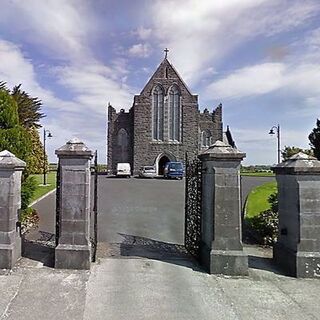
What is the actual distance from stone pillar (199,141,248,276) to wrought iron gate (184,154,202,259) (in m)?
0.70

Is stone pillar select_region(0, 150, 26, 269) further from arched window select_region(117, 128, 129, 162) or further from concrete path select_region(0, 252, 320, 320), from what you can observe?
arched window select_region(117, 128, 129, 162)

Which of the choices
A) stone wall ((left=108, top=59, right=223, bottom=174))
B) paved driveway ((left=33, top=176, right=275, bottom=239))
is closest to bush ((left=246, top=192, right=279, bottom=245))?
paved driveway ((left=33, top=176, right=275, bottom=239))

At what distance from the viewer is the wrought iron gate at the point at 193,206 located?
7410 mm

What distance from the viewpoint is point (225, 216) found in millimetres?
6520

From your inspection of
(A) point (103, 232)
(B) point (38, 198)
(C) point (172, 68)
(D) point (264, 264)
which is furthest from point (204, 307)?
(C) point (172, 68)

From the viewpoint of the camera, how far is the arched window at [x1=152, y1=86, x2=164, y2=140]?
4700 centimetres

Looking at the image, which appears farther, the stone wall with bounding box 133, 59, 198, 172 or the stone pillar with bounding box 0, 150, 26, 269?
the stone wall with bounding box 133, 59, 198, 172

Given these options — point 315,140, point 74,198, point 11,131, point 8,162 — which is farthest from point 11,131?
point 315,140

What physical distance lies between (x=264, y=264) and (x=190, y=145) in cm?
3959

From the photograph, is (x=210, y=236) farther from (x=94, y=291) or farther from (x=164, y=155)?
(x=164, y=155)

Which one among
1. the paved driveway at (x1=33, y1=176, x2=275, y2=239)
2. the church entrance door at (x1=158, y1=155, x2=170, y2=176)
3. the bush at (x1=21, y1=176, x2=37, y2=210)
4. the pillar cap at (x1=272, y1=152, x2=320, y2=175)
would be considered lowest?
the paved driveway at (x1=33, y1=176, x2=275, y2=239)

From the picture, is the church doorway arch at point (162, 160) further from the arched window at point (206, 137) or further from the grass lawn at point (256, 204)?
the grass lawn at point (256, 204)

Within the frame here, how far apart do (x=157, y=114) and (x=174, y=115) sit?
2.28 meters

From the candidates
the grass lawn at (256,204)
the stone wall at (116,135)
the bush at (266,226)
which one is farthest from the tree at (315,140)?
the stone wall at (116,135)
